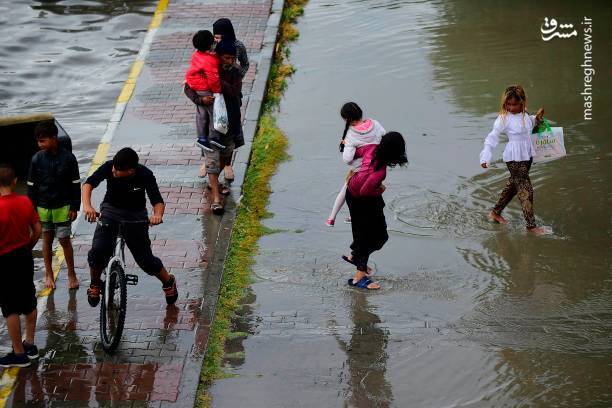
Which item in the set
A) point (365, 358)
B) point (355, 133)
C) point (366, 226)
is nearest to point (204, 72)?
point (355, 133)

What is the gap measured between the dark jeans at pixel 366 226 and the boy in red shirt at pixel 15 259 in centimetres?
298

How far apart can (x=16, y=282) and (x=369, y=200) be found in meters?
3.29

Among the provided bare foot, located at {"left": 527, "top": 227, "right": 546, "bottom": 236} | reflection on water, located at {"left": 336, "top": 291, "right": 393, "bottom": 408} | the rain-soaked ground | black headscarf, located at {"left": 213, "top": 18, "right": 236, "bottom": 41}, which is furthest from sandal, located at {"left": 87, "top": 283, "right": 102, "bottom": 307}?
bare foot, located at {"left": 527, "top": 227, "right": 546, "bottom": 236}

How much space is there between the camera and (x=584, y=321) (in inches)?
342

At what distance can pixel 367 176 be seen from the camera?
30.1 feet

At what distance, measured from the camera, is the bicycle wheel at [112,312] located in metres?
8.20

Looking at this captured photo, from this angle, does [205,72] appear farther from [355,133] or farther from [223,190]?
[355,133]

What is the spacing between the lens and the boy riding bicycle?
829 cm

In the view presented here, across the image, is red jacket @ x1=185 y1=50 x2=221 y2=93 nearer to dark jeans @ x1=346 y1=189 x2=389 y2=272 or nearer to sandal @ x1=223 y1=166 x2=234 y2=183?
sandal @ x1=223 y1=166 x2=234 y2=183

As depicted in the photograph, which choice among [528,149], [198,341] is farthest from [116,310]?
[528,149]

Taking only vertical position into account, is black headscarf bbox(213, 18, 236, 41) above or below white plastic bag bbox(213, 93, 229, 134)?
above

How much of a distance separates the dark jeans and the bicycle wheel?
2333 millimetres

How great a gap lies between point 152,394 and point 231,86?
409 cm

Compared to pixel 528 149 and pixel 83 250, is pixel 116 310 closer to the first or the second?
pixel 83 250
